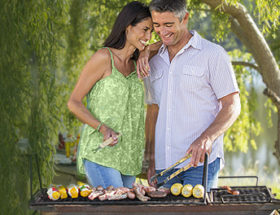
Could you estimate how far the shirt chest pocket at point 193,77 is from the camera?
2.48 meters

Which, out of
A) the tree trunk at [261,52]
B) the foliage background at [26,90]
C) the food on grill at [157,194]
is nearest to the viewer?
the food on grill at [157,194]

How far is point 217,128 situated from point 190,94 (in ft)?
0.89

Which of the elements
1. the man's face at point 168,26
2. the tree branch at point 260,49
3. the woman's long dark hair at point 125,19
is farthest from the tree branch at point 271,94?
the woman's long dark hair at point 125,19

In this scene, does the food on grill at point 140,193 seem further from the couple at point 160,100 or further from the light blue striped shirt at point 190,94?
the light blue striped shirt at point 190,94

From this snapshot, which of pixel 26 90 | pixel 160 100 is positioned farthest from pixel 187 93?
pixel 26 90

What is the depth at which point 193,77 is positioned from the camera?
2.49 m

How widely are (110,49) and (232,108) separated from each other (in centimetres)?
71

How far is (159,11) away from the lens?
246 cm

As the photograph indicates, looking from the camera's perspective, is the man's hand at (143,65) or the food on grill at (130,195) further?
the man's hand at (143,65)

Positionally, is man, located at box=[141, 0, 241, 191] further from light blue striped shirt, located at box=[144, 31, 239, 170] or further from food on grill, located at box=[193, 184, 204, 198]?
food on grill, located at box=[193, 184, 204, 198]

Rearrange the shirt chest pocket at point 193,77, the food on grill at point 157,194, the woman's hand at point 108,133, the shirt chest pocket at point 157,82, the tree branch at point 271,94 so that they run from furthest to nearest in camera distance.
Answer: the tree branch at point 271,94
the shirt chest pocket at point 157,82
the shirt chest pocket at point 193,77
the woman's hand at point 108,133
the food on grill at point 157,194

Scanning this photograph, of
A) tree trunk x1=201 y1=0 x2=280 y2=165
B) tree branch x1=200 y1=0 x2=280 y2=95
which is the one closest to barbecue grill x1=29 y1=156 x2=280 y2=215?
tree trunk x1=201 y1=0 x2=280 y2=165

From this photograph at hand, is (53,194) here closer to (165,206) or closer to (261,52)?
(165,206)

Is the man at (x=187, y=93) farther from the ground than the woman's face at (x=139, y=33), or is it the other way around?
the woman's face at (x=139, y=33)
